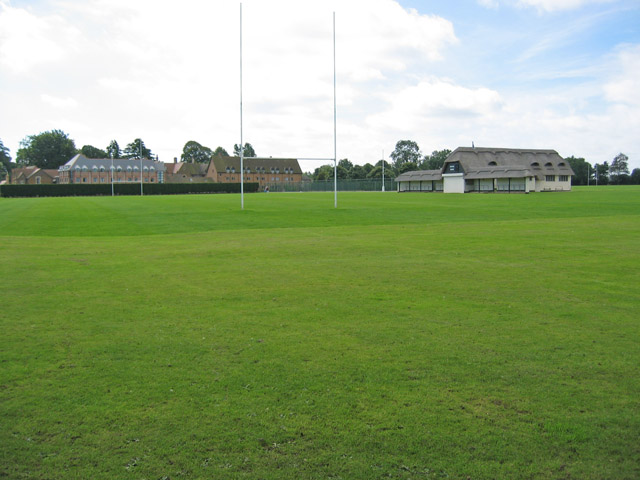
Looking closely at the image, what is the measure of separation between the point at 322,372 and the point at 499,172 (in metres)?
84.1

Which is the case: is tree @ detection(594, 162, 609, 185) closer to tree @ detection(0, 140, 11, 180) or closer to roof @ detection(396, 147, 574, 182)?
roof @ detection(396, 147, 574, 182)

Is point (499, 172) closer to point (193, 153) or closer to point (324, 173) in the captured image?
point (324, 173)

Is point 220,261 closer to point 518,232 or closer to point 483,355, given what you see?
point 483,355

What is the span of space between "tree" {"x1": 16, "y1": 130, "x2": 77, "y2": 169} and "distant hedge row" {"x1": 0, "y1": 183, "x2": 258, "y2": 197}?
76.2m

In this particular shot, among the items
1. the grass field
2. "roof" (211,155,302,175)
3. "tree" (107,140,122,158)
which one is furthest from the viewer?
"tree" (107,140,122,158)

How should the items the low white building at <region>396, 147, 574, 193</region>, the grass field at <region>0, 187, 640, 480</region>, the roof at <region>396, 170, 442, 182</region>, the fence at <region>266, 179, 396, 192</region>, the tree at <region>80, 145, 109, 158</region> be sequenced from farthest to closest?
the tree at <region>80, 145, 109, 158</region> → the fence at <region>266, 179, 396, 192</region> → the roof at <region>396, 170, 442, 182</region> → the low white building at <region>396, 147, 574, 193</region> → the grass field at <region>0, 187, 640, 480</region>

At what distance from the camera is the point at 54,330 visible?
22.8 ft

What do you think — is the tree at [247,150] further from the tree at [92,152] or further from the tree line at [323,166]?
the tree at [92,152]

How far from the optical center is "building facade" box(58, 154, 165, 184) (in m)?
139

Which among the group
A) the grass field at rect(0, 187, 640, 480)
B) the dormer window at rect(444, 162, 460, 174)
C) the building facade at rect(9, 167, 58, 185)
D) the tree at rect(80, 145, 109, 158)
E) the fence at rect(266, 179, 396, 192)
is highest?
the tree at rect(80, 145, 109, 158)

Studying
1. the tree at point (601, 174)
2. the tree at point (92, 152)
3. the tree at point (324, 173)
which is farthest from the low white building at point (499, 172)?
the tree at point (92, 152)

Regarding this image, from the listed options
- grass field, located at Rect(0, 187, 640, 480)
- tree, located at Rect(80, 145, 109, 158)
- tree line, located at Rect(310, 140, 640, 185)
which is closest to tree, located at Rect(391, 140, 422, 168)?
tree line, located at Rect(310, 140, 640, 185)

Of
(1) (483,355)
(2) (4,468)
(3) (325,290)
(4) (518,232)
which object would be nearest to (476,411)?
(1) (483,355)

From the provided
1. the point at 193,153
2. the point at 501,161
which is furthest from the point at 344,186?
the point at 193,153
